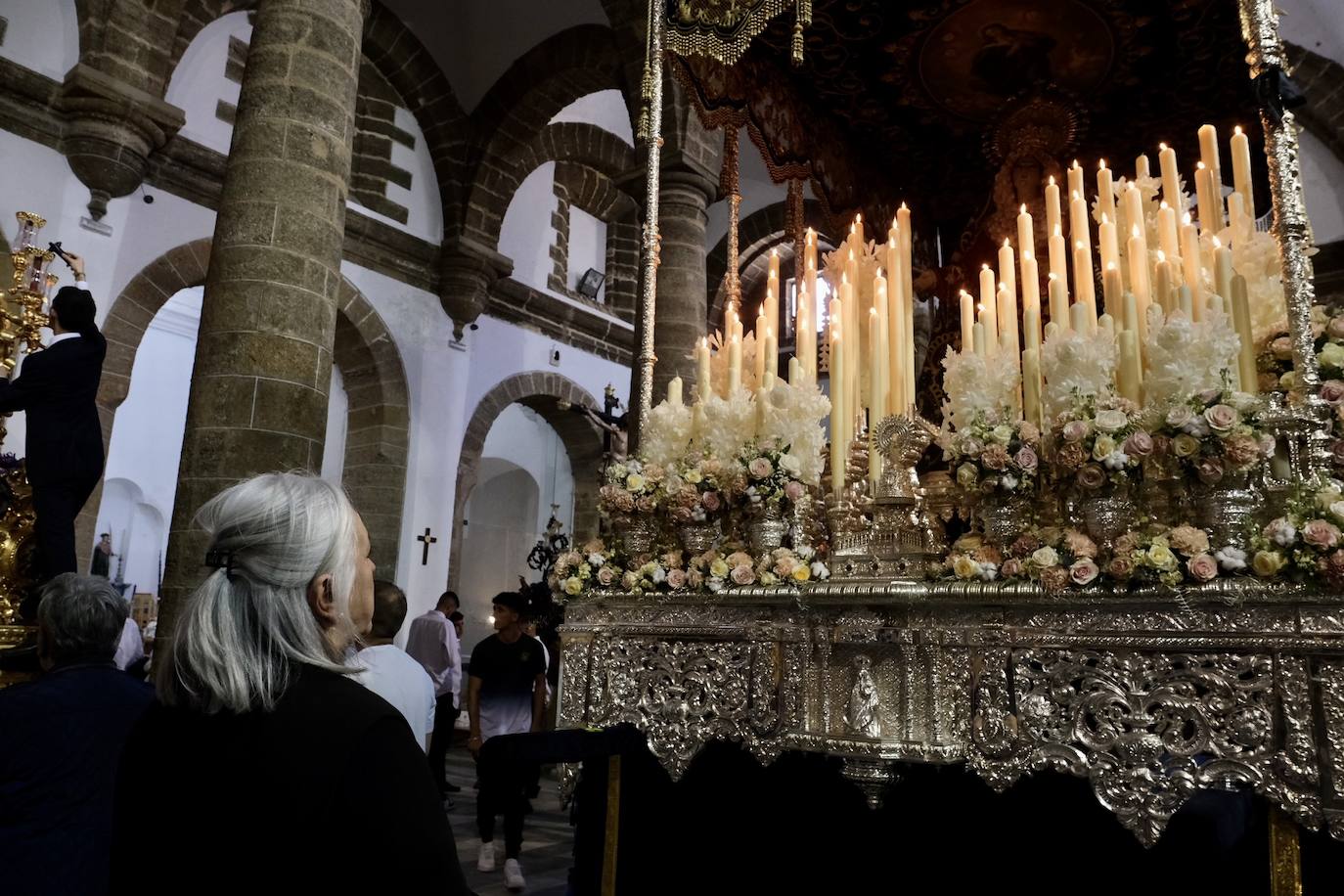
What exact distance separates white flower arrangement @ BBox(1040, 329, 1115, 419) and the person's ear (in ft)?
7.28

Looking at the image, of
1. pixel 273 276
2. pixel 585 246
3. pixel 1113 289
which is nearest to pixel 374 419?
pixel 585 246

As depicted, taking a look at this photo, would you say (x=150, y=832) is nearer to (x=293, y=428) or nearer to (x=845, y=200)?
(x=293, y=428)

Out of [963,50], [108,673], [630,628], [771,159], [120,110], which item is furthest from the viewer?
[120,110]

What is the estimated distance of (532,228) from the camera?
1408 centimetres

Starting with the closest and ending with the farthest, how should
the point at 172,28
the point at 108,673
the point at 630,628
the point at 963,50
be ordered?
the point at 108,673
the point at 630,628
the point at 963,50
the point at 172,28

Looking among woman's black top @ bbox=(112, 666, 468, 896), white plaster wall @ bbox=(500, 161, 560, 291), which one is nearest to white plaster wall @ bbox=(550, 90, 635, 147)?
white plaster wall @ bbox=(500, 161, 560, 291)

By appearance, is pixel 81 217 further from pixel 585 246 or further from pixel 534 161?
pixel 585 246

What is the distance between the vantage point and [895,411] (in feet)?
11.9

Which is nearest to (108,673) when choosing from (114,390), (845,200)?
(845,200)

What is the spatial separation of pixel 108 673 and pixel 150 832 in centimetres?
170

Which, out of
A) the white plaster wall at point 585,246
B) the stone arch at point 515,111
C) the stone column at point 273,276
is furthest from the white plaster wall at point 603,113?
the stone column at point 273,276

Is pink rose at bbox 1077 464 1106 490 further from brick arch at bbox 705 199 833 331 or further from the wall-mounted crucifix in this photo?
brick arch at bbox 705 199 833 331

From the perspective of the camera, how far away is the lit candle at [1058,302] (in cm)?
314

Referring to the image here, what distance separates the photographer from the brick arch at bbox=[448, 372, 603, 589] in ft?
40.8
